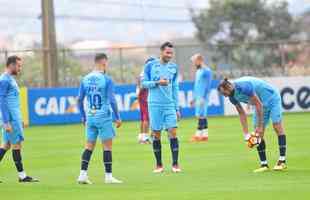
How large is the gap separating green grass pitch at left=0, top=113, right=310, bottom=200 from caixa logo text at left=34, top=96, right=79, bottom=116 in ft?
28.8

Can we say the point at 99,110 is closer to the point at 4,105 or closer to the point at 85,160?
the point at 85,160

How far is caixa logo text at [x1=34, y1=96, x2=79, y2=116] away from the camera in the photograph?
37.9 m

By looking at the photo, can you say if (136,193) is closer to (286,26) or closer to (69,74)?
(69,74)

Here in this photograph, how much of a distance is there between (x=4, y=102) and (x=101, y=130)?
5.62 ft

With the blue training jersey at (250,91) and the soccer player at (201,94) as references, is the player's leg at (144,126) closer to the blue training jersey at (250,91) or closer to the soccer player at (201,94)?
the soccer player at (201,94)

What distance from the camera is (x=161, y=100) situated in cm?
1828

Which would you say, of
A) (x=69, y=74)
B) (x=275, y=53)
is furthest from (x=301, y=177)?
(x=275, y=53)

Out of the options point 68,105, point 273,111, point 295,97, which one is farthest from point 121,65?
point 273,111

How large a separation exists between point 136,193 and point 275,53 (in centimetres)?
3345

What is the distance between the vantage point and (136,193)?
48.4 feet

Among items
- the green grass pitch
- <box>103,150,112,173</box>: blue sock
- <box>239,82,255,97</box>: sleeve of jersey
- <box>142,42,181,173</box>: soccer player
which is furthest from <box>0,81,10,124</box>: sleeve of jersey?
<box>239,82,255,97</box>: sleeve of jersey

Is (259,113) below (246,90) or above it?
Answer: below

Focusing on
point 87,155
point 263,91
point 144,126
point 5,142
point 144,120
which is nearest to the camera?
point 87,155

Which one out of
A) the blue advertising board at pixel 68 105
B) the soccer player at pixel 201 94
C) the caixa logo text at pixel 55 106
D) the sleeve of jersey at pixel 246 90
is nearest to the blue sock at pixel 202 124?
the soccer player at pixel 201 94
